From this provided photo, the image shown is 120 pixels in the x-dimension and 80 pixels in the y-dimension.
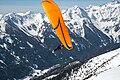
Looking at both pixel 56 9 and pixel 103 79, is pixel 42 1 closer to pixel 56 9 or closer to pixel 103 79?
pixel 56 9

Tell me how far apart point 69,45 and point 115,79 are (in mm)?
38116

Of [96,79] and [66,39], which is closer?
[66,39]

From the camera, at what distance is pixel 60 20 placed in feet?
152

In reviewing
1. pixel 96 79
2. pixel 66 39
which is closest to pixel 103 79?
pixel 96 79

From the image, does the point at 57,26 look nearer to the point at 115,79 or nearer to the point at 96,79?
the point at 115,79

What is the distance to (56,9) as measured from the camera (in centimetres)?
4653

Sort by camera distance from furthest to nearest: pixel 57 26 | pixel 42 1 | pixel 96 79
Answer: pixel 96 79, pixel 42 1, pixel 57 26

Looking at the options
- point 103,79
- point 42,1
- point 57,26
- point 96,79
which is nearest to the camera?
point 57,26

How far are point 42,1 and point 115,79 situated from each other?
39321 millimetres

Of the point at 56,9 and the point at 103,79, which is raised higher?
the point at 56,9

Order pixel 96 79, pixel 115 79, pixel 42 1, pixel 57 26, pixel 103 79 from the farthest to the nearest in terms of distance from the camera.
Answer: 1. pixel 96 79
2. pixel 103 79
3. pixel 115 79
4. pixel 42 1
5. pixel 57 26

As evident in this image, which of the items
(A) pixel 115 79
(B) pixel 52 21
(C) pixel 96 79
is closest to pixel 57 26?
(B) pixel 52 21

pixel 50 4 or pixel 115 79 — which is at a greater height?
pixel 50 4

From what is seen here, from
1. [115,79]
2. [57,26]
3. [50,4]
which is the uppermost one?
[50,4]
